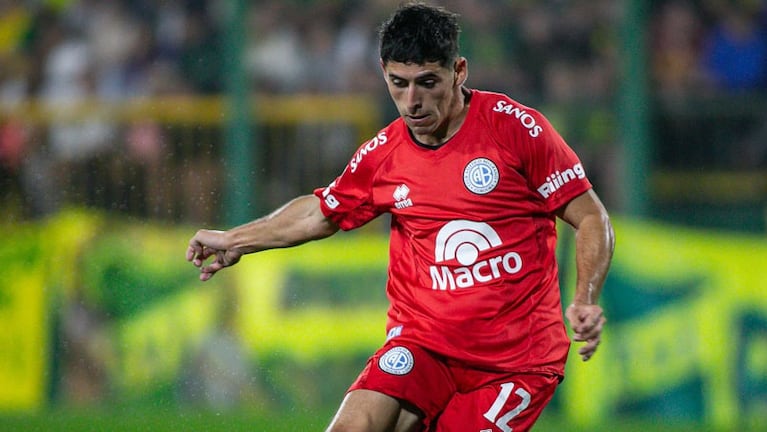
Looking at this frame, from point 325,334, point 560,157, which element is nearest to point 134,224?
point 325,334

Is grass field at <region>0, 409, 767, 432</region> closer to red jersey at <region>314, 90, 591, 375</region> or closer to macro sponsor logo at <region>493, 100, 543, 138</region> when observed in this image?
red jersey at <region>314, 90, 591, 375</region>

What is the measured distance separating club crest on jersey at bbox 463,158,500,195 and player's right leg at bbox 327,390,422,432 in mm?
896

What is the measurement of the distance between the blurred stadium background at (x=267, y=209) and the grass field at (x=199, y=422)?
7 cm

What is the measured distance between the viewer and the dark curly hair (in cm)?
516

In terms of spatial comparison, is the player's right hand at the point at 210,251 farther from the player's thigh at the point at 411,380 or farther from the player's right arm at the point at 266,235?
the player's thigh at the point at 411,380

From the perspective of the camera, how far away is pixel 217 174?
10.8m

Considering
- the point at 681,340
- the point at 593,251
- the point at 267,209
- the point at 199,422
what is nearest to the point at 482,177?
the point at 593,251

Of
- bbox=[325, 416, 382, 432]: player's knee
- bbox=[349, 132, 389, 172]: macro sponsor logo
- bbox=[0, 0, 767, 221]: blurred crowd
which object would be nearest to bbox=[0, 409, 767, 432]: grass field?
bbox=[0, 0, 767, 221]: blurred crowd

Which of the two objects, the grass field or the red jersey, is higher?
the red jersey

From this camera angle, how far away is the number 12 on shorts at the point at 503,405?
5195mm

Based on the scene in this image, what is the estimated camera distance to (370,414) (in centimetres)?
503

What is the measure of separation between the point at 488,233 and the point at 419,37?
0.82 m

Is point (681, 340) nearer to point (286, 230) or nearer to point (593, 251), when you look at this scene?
point (286, 230)

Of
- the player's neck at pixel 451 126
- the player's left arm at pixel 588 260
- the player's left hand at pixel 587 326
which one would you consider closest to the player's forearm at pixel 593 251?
the player's left arm at pixel 588 260
